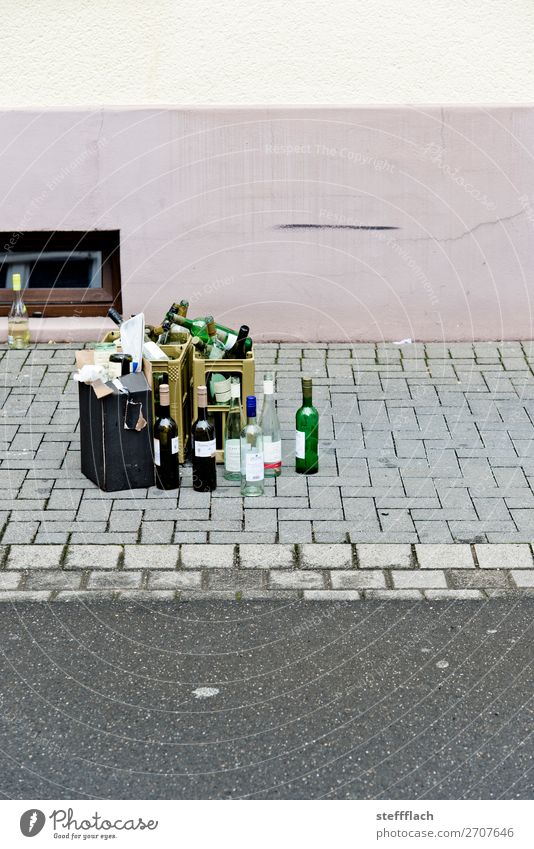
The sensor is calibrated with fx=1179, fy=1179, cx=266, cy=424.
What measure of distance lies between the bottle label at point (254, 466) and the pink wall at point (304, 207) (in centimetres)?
271

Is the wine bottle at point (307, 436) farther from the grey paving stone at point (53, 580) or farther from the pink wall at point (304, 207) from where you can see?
the pink wall at point (304, 207)

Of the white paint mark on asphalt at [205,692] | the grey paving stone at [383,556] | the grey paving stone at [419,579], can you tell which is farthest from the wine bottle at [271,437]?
the white paint mark on asphalt at [205,692]

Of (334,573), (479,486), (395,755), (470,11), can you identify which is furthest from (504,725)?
(470,11)

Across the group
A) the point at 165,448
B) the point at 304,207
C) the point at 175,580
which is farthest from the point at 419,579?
the point at 304,207

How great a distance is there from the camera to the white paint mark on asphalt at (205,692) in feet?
15.9

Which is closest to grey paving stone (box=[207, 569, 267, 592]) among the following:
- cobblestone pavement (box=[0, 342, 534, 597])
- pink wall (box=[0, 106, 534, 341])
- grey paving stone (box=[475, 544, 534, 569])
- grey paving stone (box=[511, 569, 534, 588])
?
cobblestone pavement (box=[0, 342, 534, 597])

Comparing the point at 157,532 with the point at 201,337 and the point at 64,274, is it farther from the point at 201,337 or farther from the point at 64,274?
the point at 64,274

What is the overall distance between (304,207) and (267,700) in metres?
4.93

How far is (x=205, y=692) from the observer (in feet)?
16.0

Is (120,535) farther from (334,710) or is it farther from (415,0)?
(415,0)

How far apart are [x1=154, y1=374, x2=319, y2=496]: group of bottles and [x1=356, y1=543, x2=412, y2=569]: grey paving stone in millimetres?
865

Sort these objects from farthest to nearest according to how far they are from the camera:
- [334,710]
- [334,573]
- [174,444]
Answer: [174,444] < [334,573] < [334,710]

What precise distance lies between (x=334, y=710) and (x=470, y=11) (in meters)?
6.06

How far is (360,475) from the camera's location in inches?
271
